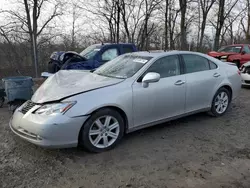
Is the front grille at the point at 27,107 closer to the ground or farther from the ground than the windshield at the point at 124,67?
closer to the ground

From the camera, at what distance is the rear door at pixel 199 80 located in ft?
14.1

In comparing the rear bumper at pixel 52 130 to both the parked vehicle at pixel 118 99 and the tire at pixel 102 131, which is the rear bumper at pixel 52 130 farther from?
the tire at pixel 102 131

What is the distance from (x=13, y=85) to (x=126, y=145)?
10.6 ft

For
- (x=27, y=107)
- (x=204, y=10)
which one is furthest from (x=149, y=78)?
(x=204, y=10)

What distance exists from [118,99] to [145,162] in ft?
3.19

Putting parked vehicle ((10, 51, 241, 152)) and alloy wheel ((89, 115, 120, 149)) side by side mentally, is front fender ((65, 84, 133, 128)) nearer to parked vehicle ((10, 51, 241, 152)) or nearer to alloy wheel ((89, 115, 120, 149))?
parked vehicle ((10, 51, 241, 152))

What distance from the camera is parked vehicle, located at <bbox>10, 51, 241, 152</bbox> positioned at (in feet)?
10.0

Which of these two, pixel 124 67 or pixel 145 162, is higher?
pixel 124 67

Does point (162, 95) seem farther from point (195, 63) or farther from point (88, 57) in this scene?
point (88, 57)

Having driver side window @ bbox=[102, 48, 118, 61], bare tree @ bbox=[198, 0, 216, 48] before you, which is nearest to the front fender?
driver side window @ bbox=[102, 48, 118, 61]

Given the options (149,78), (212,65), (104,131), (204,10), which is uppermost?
(204,10)

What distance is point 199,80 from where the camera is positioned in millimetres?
4410

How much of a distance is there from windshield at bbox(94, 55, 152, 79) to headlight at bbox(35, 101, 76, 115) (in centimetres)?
108

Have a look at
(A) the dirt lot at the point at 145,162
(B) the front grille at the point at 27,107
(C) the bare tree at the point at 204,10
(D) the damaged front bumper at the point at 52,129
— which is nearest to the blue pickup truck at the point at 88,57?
(A) the dirt lot at the point at 145,162
